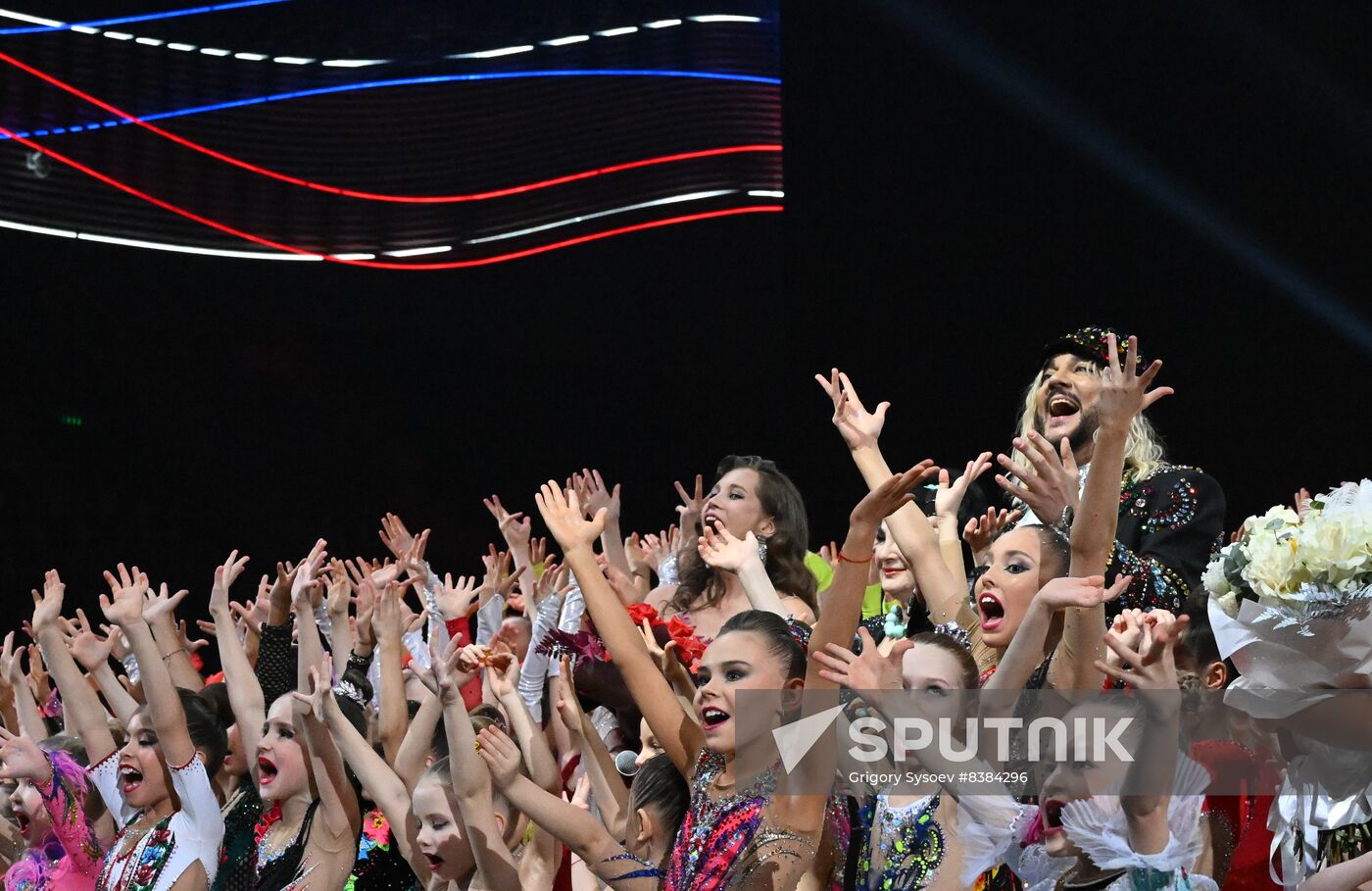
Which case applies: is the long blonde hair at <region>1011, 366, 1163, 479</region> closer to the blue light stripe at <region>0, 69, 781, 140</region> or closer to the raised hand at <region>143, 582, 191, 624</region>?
the raised hand at <region>143, 582, 191, 624</region>

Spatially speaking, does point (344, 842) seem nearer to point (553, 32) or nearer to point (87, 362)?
point (87, 362)

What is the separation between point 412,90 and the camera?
688 centimetres

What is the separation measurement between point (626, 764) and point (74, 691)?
1749mm

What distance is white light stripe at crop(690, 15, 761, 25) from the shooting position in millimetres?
6574

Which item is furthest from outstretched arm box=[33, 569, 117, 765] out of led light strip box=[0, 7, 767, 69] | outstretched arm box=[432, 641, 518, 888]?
led light strip box=[0, 7, 767, 69]

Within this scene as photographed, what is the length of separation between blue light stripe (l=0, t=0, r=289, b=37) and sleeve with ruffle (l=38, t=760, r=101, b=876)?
12.6ft

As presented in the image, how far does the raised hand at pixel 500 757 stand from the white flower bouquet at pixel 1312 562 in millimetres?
1391

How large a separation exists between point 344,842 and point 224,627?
2.21 ft

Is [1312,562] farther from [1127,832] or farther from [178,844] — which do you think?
[178,844]

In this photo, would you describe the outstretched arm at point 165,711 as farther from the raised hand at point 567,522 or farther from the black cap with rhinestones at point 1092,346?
the black cap with rhinestones at point 1092,346

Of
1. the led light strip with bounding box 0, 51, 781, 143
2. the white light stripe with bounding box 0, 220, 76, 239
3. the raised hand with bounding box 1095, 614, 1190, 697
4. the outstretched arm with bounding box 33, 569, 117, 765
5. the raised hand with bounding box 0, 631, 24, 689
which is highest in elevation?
the led light strip with bounding box 0, 51, 781, 143

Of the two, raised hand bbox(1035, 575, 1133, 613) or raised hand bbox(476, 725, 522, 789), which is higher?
raised hand bbox(1035, 575, 1133, 613)

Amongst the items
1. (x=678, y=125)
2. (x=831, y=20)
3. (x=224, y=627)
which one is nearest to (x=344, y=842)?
(x=224, y=627)

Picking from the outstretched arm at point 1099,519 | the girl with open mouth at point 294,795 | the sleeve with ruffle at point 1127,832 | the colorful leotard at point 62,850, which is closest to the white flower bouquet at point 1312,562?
the sleeve with ruffle at point 1127,832
